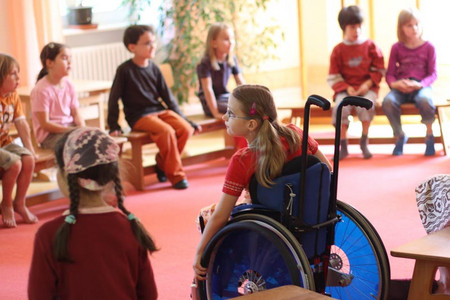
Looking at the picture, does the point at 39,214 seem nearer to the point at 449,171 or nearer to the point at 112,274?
the point at 449,171

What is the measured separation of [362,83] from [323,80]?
137 centimetres

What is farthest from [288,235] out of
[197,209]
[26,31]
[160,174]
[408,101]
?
[26,31]

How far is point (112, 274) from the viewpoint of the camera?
198 cm

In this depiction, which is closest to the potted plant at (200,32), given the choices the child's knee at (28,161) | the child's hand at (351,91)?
the child's hand at (351,91)

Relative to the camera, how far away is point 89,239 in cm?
198

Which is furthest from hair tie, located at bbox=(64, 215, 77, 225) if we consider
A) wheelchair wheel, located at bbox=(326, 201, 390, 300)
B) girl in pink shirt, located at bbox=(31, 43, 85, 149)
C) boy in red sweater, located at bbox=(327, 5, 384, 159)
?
boy in red sweater, located at bbox=(327, 5, 384, 159)

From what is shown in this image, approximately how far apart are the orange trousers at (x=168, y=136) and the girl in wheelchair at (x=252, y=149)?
2469 millimetres

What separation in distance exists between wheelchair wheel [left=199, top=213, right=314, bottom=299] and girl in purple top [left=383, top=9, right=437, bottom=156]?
10.8 feet

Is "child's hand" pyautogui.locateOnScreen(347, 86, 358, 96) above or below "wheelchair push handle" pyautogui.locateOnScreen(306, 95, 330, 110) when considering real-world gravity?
below

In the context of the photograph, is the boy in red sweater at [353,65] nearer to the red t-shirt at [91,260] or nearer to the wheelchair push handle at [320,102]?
the wheelchair push handle at [320,102]

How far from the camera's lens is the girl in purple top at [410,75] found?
5.54 metres

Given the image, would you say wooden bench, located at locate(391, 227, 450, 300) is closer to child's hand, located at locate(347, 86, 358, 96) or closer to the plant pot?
child's hand, located at locate(347, 86, 358, 96)

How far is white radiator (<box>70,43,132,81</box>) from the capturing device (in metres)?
6.70

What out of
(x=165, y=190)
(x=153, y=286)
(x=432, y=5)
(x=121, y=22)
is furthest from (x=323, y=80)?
(x=153, y=286)
